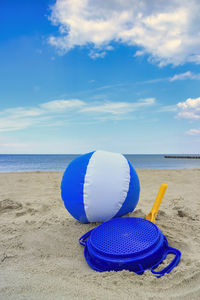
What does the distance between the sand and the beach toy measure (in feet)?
0.29

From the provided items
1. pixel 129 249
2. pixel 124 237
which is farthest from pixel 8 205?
pixel 129 249

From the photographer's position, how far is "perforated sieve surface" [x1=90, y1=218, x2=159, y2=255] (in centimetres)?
230

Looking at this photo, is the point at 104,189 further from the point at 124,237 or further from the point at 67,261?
the point at 67,261

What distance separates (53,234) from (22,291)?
1.33 meters

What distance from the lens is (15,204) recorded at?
482 cm

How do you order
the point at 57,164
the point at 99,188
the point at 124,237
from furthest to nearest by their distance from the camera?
the point at 57,164, the point at 99,188, the point at 124,237

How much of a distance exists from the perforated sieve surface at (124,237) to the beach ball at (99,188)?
12.5 inches

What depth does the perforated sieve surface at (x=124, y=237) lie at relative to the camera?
7.55ft

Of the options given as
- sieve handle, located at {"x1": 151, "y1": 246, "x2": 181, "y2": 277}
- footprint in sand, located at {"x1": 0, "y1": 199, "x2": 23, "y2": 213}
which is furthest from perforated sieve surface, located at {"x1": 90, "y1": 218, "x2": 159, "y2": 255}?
footprint in sand, located at {"x1": 0, "y1": 199, "x2": 23, "y2": 213}

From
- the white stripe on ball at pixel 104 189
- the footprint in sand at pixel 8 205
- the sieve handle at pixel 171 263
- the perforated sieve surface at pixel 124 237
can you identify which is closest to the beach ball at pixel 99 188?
the white stripe on ball at pixel 104 189

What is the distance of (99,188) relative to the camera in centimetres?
305

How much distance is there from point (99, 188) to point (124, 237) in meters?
0.80

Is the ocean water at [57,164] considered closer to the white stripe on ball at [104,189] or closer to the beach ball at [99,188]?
the beach ball at [99,188]

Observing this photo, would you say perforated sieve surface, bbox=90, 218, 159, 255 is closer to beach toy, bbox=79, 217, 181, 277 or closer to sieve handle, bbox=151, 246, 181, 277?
beach toy, bbox=79, 217, 181, 277
